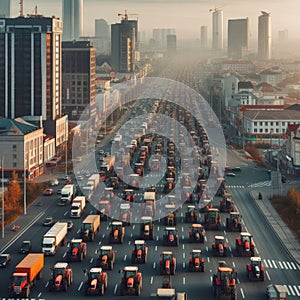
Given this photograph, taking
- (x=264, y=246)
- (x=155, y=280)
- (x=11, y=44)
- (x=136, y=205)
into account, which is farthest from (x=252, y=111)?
(x=155, y=280)

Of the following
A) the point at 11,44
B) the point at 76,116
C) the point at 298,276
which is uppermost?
the point at 11,44

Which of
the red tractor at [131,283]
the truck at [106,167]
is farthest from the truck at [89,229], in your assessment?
the truck at [106,167]

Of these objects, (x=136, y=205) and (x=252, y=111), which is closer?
(x=136, y=205)

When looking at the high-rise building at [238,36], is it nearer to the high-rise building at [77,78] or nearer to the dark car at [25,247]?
the high-rise building at [77,78]

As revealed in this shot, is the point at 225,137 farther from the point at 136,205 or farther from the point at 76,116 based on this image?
the point at 136,205

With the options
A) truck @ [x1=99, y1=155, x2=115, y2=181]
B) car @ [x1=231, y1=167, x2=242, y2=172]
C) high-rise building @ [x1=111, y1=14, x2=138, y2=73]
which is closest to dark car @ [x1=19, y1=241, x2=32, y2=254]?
truck @ [x1=99, y1=155, x2=115, y2=181]

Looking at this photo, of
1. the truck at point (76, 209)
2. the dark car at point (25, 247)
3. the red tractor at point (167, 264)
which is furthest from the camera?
the truck at point (76, 209)

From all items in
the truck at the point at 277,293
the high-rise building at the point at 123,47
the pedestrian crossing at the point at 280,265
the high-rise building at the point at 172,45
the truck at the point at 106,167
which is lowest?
the pedestrian crossing at the point at 280,265

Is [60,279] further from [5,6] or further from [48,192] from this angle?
[5,6]
